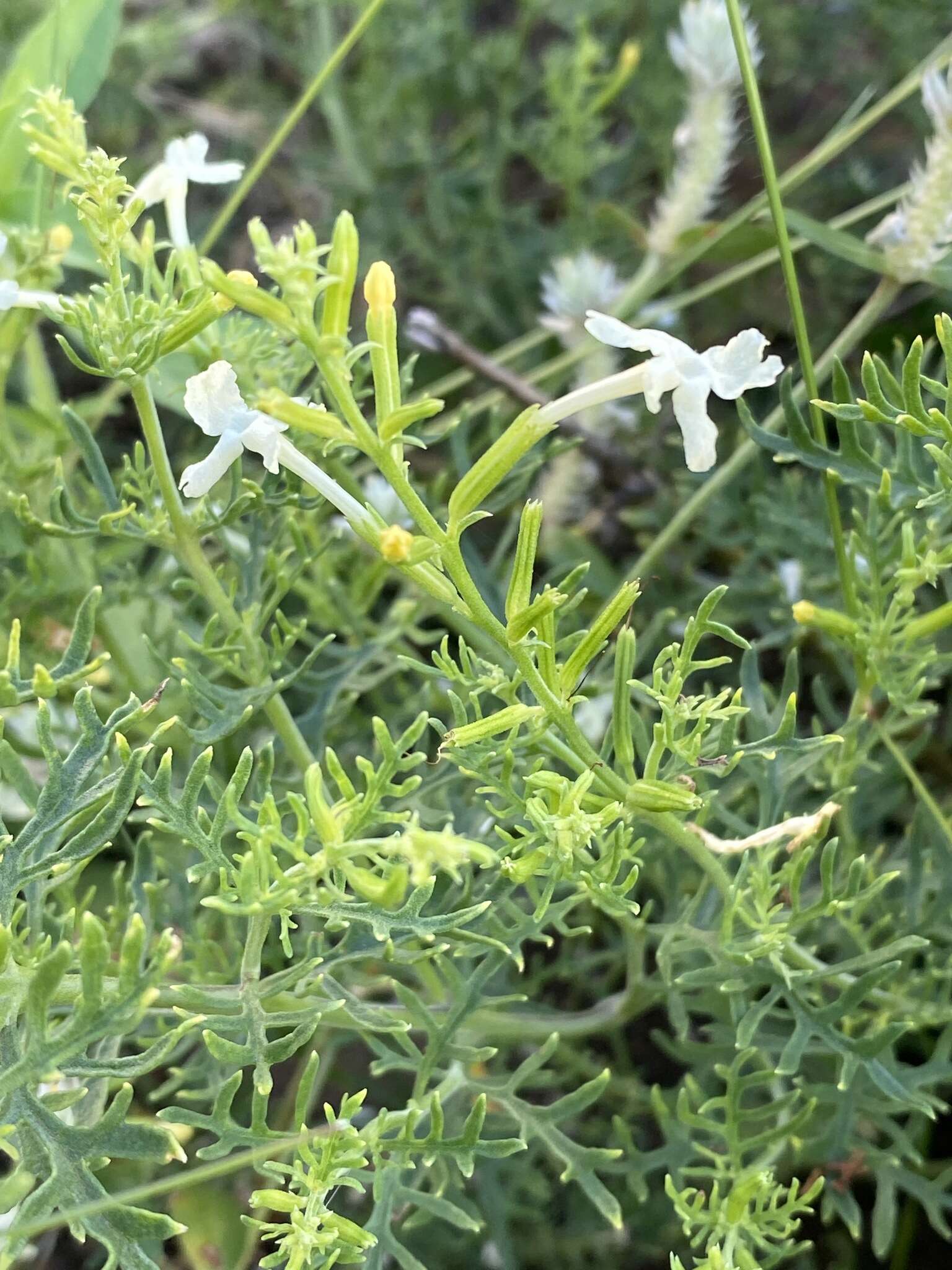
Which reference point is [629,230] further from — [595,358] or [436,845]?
[436,845]

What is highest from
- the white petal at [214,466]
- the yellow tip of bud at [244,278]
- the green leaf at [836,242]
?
the yellow tip of bud at [244,278]

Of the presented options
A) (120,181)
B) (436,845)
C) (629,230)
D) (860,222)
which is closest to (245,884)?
(436,845)

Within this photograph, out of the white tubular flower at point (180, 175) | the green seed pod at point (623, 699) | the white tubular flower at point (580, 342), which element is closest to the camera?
the green seed pod at point (623, 699)

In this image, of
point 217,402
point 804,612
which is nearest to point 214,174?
point 217,402

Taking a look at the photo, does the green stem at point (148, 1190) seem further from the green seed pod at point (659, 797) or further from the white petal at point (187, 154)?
the white petal at point (187, 154)

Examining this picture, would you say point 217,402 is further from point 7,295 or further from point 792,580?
point 792,580

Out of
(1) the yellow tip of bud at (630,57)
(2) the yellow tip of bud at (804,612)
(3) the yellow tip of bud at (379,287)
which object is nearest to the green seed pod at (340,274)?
(3) the yellow tip of bud at (379,287)

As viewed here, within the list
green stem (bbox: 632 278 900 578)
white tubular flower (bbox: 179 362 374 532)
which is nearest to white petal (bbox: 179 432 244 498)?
white tubular flower (bbox: 179 362 374 532)
